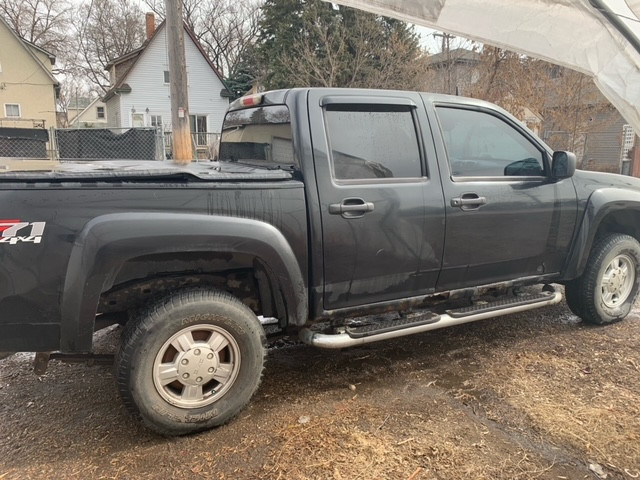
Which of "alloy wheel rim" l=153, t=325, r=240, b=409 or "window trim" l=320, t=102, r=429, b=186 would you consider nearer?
"alloy wheel rim" l=153, t=325, r=240, b=409

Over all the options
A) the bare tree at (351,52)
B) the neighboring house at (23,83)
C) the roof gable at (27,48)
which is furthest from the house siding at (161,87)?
the bare tree at (351,52)

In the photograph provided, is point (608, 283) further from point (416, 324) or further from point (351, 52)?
point (351, 52)

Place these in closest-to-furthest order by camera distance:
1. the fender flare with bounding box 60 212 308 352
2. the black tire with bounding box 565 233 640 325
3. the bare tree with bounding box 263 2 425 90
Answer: the fender flare with bounding box 60 212 308 352, the black tire with bounding box 565 233 640 325, the bare tree with bounding box 263 2 425 90

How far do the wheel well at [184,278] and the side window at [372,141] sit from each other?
2.71 feet

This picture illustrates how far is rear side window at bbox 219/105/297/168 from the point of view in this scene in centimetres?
340

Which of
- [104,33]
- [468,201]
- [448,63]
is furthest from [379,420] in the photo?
[104,33]

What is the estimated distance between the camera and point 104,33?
49406mm

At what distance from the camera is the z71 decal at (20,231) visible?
2527 mm

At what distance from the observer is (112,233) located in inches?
104

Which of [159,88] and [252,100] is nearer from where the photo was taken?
[252,100]

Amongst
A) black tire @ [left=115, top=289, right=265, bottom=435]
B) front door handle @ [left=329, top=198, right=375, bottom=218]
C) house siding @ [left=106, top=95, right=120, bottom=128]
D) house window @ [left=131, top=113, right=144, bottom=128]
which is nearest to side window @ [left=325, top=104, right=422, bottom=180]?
front door handle @ [left=329, top=198, right=375, bottom=218]

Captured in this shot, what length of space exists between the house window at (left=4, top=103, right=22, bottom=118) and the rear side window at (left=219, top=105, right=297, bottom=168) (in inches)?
1396

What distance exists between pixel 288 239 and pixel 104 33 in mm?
54118

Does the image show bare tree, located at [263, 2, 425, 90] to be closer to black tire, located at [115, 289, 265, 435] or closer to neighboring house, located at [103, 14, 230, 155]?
neighboring house, located at [103, 14, 230, 155]
